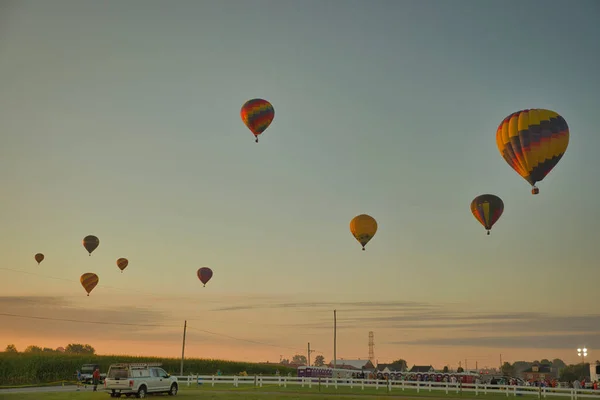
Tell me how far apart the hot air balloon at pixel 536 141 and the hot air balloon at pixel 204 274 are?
3992 cm

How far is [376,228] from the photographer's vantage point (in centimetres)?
6512

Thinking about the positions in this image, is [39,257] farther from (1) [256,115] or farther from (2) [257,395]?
(2) [257,395]

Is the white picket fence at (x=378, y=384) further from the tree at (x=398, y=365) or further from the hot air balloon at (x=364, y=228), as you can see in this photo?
the tree at (x=398, y=365)

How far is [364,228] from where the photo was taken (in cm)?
6450

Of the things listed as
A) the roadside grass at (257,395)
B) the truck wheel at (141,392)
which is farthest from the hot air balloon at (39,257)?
the truck wheel at (141,392)

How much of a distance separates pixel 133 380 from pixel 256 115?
101 feet

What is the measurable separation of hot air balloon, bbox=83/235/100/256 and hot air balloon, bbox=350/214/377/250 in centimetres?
3301

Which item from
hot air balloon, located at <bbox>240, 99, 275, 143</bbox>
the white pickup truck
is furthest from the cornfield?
the white pickup truck

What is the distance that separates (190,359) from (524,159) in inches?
2821

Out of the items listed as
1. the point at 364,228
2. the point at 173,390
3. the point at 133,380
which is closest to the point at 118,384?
the point at 133,380

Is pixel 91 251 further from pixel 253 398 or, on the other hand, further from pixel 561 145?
pixel 561 145

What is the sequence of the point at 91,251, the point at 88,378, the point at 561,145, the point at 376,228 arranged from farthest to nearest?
the point at 91,251 → the point at 376,228 → the point at 88,378 → the point at 561,145

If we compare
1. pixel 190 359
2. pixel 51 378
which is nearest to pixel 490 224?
pixel 51 378

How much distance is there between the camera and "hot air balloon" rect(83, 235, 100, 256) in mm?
78938
